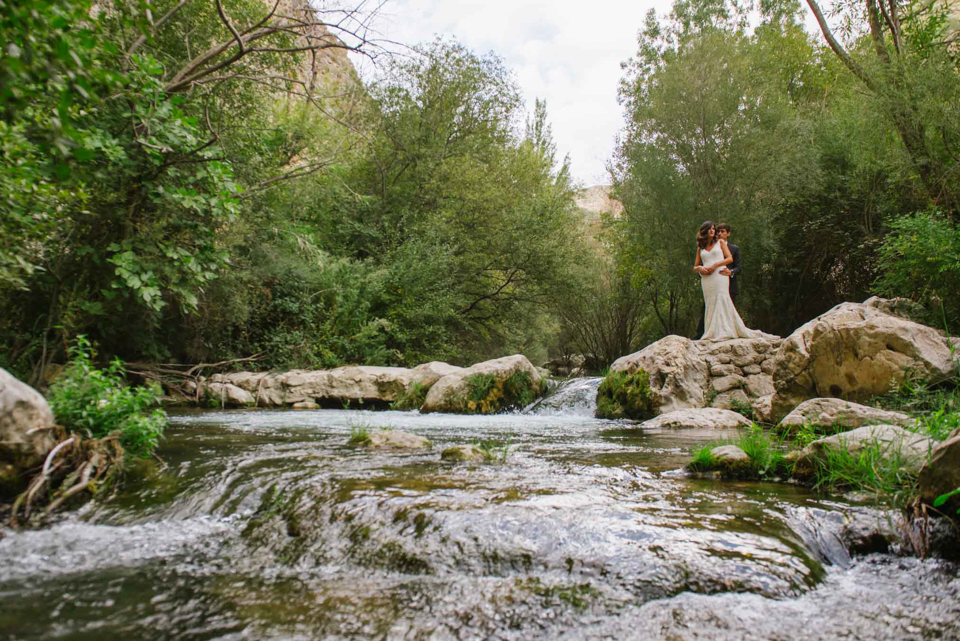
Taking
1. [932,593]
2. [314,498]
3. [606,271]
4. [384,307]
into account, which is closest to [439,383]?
[384,307]

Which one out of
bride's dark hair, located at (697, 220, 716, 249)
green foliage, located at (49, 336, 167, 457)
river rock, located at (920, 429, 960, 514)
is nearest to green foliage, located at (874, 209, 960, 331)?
bride's dark hair, located at (697, 220, 716, 249)

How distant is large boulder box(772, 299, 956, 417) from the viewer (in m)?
6.61

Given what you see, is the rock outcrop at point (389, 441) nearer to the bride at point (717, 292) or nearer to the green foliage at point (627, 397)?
the green foliage at point (627, 397)

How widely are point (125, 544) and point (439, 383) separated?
7.75 m

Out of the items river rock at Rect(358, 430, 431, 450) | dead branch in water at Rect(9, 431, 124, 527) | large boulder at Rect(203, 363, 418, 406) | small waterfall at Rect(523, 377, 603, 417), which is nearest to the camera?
dead branch in water at Rect(9, 431, 124, 527)

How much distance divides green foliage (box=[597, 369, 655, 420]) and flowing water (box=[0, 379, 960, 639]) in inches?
215

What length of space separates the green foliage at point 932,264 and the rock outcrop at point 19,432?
1037cm

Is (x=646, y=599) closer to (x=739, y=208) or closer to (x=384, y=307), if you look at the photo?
(x=384, y=307)

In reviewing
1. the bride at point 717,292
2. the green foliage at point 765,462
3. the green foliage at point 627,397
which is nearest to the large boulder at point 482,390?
the green foliage at point 627,397

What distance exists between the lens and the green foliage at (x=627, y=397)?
30.7 feet

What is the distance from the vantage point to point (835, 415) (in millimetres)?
5246

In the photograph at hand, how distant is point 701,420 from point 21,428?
25.4 feet

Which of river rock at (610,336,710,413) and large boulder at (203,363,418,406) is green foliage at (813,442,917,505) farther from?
large boulder at (203,363,418,406)

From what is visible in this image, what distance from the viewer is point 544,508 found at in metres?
3.10
